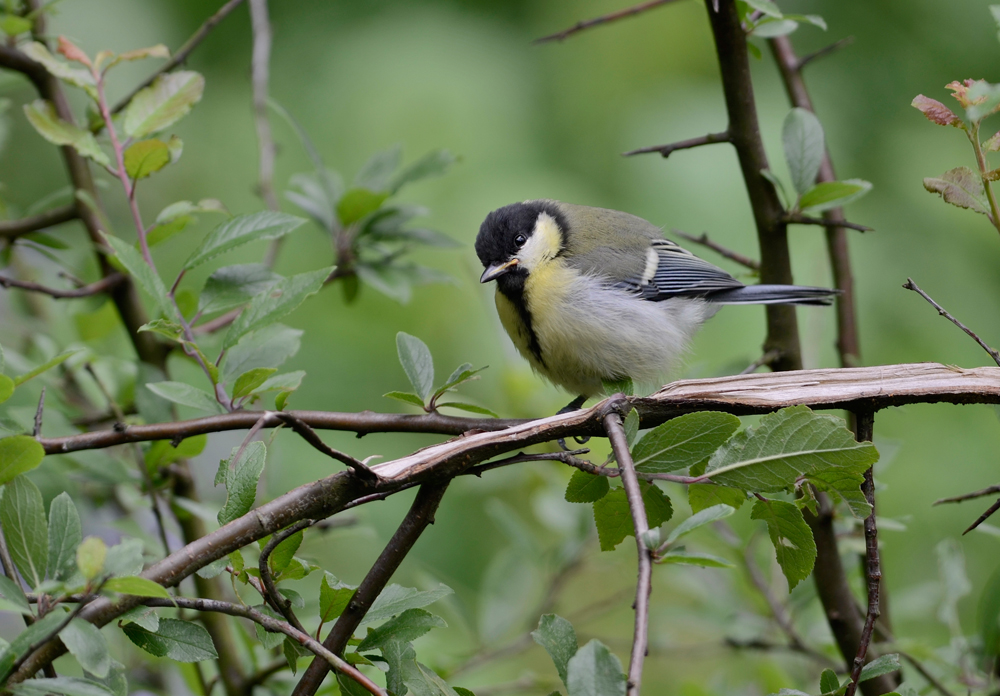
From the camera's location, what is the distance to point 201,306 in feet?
3.86

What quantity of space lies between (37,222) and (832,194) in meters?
1.32

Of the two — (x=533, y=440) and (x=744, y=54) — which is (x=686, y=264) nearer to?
(x=744, y=54)

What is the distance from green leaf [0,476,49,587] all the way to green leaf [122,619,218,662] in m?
0.10

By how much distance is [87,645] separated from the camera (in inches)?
27.0

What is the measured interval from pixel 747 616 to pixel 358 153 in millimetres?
2360

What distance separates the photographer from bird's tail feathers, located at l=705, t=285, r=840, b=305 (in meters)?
1.43

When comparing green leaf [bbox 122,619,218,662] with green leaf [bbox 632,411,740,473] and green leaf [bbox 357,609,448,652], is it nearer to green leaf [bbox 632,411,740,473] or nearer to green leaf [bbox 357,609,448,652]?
green leaf [bbox 357,609,448,652]

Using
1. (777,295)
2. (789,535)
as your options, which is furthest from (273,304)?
(777,295)

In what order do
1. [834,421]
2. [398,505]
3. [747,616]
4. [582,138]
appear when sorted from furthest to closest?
[582,138] < [398,505] < [747,616] < [834,421]

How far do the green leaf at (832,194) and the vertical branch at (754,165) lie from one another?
5 cm

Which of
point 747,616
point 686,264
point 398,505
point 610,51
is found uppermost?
point 610,51

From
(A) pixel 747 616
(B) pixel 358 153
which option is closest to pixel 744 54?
(A) pixel 747 616

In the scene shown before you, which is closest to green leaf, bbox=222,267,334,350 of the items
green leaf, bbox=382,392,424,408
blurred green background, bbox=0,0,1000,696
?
green leaf, bbox=382,392,424,408

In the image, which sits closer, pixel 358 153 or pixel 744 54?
pixel 744 54
